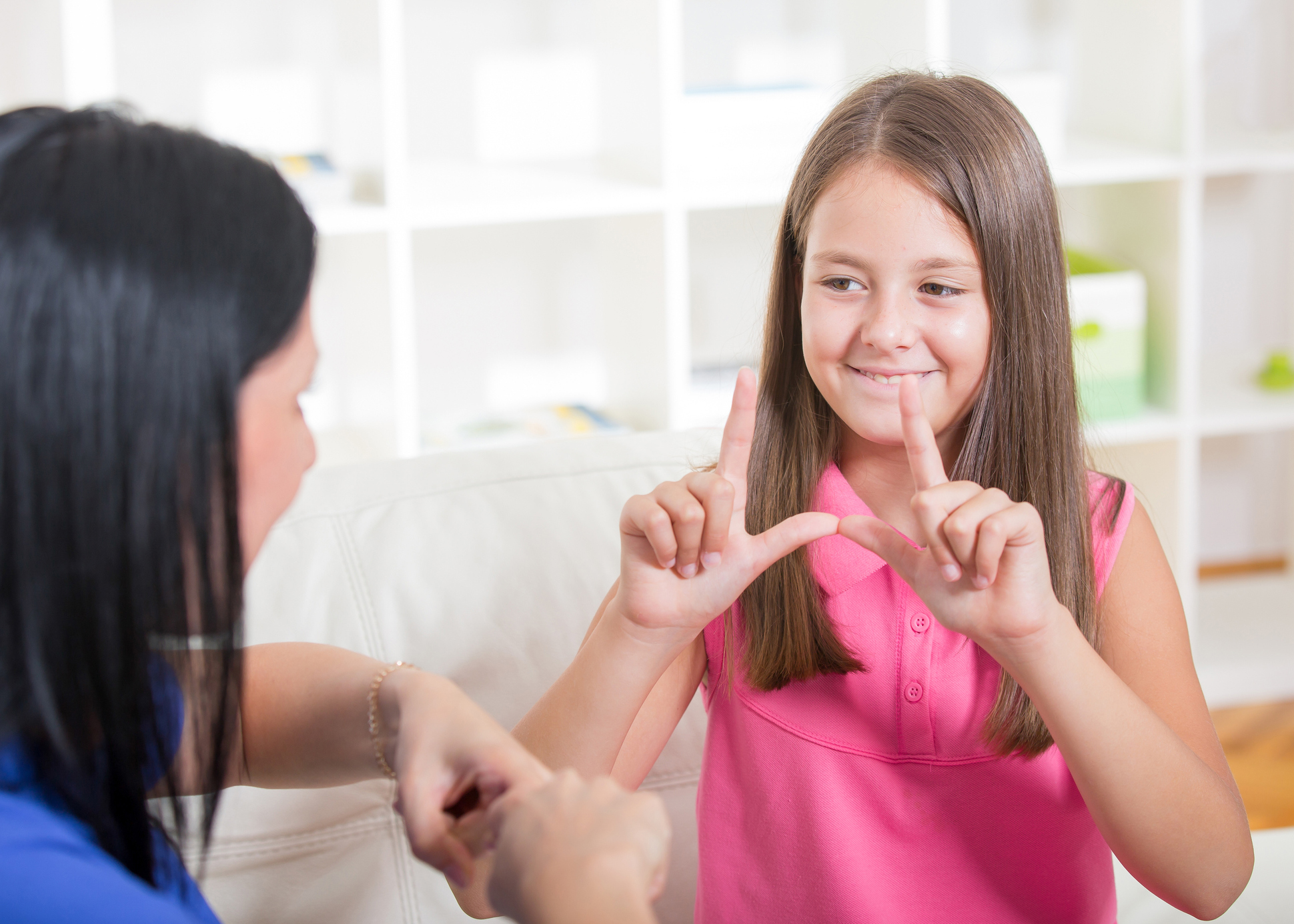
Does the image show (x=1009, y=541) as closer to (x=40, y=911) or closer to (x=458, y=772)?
(x=458, y=772)

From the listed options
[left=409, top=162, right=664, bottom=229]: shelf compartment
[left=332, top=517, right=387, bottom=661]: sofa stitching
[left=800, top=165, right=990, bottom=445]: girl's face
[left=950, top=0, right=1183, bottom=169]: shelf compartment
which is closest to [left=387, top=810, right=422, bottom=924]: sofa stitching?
[left=332, top=517, right=387, bottom=661]: sofa stitching

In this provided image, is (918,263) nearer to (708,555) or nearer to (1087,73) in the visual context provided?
(708,555)

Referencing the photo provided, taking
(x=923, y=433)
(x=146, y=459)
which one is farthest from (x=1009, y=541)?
(x=146, y=459)

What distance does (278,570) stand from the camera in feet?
3.57

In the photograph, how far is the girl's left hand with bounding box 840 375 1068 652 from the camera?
78cm

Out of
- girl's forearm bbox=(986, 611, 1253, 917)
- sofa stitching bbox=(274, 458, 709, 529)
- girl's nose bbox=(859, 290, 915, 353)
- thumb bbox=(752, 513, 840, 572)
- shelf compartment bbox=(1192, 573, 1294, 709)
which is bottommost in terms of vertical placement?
shelf compartment bbox=(1192, 573, 1294, 709)

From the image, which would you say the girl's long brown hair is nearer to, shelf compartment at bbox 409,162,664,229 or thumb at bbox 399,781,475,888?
thumb at bbox 399,781,475,888

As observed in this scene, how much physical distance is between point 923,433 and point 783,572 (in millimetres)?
238

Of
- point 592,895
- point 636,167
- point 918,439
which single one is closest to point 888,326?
point 918,439

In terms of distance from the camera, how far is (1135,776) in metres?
0.85

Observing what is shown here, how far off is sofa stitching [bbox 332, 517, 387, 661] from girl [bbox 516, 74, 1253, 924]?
209 millimetres

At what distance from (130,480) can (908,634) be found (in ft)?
2.18

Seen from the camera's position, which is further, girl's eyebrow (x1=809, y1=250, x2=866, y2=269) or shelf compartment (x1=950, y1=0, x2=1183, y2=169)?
shelf compartment (x1=950, y1=0, x2=1183, y2=169)

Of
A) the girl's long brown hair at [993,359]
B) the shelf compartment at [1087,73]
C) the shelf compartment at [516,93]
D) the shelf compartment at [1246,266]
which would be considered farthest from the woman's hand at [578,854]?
the shelf compartment at [1246,266]
